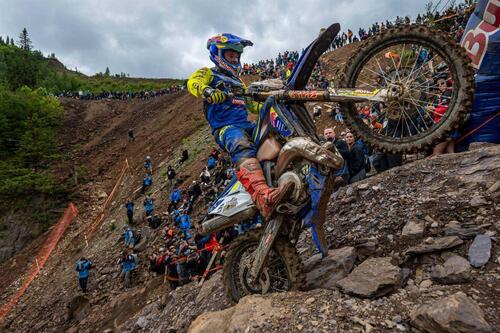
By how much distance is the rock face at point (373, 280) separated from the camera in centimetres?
368

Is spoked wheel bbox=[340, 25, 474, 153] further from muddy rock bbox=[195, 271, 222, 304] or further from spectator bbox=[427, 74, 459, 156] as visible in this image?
muddy rock bbox=[195, 271, 222, 304]

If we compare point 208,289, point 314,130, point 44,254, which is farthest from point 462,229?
point 44,254

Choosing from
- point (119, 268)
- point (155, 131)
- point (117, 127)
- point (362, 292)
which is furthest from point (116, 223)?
point (117, 127)

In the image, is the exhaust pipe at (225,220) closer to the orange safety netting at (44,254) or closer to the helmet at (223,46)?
the helmet at (223,46)

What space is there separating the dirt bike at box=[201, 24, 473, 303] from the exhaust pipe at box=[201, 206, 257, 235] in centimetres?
1

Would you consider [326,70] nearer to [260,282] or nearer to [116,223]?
[116,223]

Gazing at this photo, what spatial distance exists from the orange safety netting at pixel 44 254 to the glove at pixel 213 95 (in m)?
17.0

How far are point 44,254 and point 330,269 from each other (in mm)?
22793

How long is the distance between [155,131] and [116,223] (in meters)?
17.0

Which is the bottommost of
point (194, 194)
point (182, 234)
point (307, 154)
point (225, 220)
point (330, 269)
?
point (182, 234)

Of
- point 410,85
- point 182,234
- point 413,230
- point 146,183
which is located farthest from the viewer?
point 146,183

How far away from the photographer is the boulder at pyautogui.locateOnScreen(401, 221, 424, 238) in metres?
4.46

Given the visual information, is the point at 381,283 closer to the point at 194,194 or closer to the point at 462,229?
the point at 462,229

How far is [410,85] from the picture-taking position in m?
4.25
